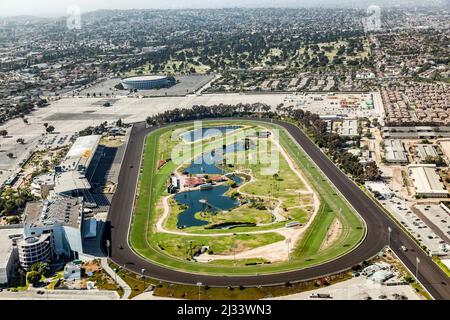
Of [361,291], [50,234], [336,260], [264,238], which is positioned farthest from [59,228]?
[361,291]

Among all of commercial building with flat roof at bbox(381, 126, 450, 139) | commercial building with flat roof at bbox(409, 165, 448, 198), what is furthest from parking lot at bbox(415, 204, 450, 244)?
commercial building with flat roof at bbox(381, 126, 450, 139)

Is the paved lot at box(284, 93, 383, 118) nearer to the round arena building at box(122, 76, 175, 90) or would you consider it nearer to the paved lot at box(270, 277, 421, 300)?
the round arena building at box(122, 76, 175, 90)

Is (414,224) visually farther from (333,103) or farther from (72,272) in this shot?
(333,103)

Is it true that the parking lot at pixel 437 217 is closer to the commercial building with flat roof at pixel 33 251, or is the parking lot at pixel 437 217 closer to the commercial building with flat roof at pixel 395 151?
the commercial building with flat roof at pixel 395 151

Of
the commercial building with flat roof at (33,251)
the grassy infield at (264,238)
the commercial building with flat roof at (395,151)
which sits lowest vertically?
the grassy infield at (264,238)

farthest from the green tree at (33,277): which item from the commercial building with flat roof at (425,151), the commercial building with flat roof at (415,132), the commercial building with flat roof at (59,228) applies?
the commercial building with flat roof at (415,132)

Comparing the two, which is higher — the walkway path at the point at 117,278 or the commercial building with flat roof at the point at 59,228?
the commercial building with flat roof at the point at 59,228
